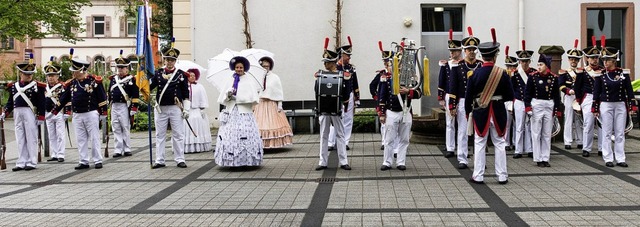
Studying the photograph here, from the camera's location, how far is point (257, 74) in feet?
39.7

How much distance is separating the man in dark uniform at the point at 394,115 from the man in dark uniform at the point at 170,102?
11.5 feet

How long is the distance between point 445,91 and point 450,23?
7974 mm

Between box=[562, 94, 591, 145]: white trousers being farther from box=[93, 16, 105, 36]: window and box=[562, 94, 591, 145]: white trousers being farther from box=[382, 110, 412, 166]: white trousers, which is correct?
box=[93, 16, 105, 36]: window

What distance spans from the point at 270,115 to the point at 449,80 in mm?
4091

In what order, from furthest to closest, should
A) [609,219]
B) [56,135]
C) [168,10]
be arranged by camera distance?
[168,10], [56,135], [609,219]

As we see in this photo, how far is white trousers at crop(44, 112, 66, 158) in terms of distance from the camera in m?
13.9

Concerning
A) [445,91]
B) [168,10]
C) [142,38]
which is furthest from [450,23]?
[168,10]

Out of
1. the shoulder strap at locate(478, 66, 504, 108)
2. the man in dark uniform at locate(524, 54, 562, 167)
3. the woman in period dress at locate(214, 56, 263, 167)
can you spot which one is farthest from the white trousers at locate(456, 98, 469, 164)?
the woman in period dress at locate(214, 56, 263, 167)

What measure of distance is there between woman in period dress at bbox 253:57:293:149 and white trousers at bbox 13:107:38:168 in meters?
4.27

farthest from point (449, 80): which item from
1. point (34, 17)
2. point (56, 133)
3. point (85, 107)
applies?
point (34, 17)

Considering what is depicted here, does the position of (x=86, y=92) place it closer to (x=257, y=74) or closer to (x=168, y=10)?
(x=257, y=74)

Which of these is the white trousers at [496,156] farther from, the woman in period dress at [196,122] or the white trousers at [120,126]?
the white trousers at [120,126]

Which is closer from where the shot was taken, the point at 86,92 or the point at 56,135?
the point at 86,92

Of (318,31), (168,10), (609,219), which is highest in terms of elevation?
(168,10)
